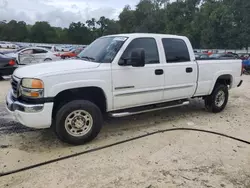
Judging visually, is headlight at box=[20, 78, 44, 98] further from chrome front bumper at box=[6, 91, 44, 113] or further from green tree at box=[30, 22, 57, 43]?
green tree at box=[30, 22, 57, 43]

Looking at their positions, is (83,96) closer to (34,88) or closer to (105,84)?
Answer: (105,84)

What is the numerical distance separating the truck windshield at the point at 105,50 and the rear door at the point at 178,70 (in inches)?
41.6

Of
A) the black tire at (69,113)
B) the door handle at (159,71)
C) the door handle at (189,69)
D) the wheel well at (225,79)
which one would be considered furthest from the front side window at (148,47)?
the wheel well at (225,79)

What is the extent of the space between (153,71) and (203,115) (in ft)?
7.17

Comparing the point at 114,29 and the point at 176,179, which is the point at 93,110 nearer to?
the point at 176,179

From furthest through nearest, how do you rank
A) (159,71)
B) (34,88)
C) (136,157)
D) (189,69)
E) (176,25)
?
1. (176,25)
2. (189,69)
3. (159,71)
4. (136,157)
5. (34,88)

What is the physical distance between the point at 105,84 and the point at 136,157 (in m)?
1.33

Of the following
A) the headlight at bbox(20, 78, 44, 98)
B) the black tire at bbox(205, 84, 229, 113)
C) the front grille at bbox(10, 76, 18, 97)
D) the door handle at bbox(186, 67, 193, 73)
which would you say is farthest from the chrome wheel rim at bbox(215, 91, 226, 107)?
the front grille at bbox(10, 76, 18, 97)

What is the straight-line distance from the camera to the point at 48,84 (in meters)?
3.97

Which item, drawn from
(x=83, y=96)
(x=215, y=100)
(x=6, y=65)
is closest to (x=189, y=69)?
(x=215, y=100)

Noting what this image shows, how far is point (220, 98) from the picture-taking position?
6.74m

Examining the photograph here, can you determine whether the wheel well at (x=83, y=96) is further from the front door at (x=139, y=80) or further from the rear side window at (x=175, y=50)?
the rear side window at (x=175, y=50)

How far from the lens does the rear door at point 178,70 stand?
5.39 metres

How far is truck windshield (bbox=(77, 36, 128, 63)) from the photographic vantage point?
4703 mm
